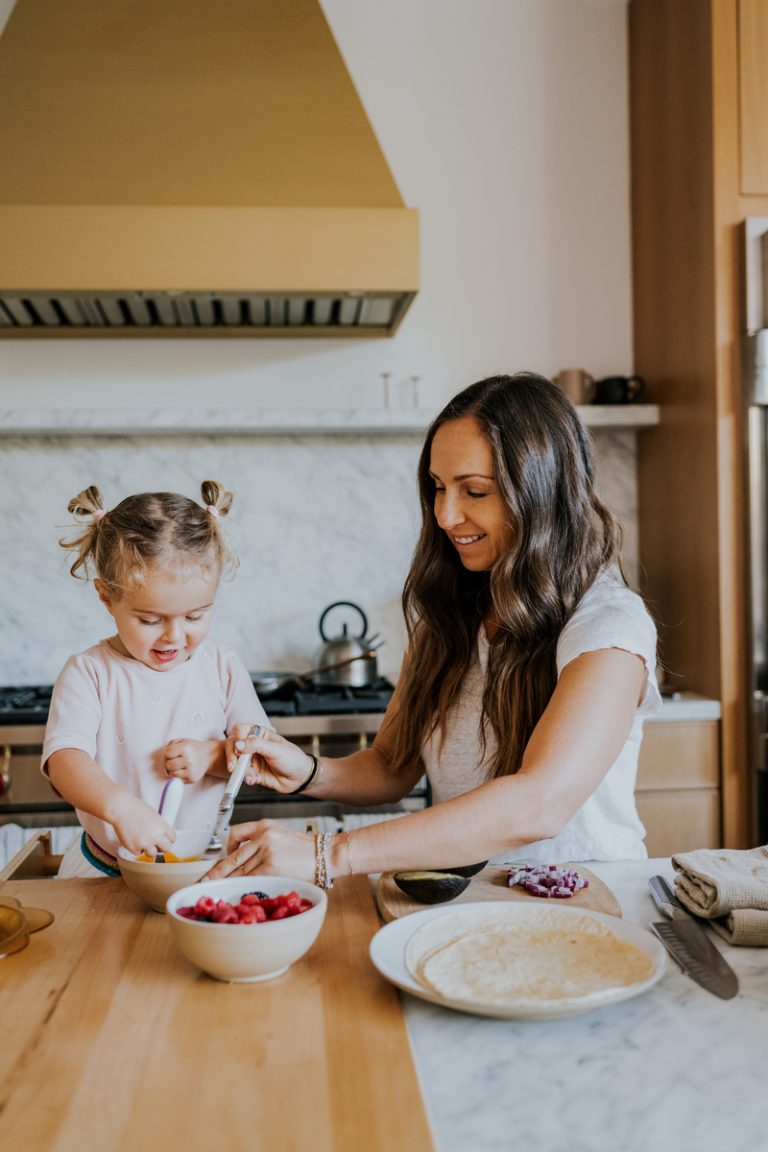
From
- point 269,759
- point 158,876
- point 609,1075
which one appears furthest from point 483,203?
point 609,1075

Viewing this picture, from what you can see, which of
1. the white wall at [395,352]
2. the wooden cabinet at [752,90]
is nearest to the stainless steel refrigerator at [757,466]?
the wooden cabinet at [752,90]

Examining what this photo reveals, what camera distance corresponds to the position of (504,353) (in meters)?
3.30

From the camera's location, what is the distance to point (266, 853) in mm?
1151

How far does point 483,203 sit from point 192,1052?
297 centimetres

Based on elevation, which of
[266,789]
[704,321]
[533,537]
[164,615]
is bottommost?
[266,789]

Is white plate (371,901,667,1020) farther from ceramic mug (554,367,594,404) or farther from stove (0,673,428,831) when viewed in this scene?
ceramic mug (554,367,594,404)

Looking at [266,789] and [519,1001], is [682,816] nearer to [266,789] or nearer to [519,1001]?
[266,789]

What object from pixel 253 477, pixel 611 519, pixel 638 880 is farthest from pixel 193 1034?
pixel 253 477

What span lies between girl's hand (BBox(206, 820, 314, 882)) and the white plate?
0.15 m

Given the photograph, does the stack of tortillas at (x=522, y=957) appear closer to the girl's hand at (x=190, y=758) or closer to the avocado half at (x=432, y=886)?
the avocado half at (x=432, y=886)

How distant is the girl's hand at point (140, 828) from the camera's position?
1.28 m

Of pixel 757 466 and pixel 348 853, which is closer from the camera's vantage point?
pixel 348 853

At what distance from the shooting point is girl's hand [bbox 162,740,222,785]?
1526 mm

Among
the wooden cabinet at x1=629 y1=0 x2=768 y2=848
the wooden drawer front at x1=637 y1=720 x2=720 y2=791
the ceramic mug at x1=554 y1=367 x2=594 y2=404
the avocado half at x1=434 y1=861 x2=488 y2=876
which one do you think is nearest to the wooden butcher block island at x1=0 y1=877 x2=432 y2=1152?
the avocado half at x1=434 y1=861 x2=488 y2=876
